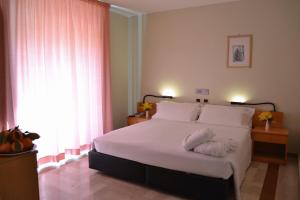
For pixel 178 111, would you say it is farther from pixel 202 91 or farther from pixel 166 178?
pixel 166 178

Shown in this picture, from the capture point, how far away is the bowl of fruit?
1.74 metres

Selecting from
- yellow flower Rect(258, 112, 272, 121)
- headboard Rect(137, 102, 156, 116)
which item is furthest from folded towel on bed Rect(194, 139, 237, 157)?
headboard Rect(137, 102, 156, 116)

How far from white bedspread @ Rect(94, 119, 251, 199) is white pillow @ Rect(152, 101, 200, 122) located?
0.32 metres

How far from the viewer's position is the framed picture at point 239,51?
404cm

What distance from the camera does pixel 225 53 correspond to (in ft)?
13.9

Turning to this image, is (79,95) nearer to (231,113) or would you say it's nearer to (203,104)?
(203,104)

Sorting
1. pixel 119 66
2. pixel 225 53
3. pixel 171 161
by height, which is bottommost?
pixel 171 161

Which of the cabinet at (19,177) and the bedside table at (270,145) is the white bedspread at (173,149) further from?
the cabinet at (19,177)

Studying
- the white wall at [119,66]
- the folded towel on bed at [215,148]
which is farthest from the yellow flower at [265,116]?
the white wall at [119,66]

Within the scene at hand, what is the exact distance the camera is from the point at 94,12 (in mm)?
4020

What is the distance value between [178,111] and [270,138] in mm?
1505

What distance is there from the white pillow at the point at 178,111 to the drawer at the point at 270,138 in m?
1.02

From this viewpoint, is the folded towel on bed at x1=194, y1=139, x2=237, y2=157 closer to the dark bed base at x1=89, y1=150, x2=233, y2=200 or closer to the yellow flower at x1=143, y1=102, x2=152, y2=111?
the dark bed base at x1=89, y1=150, x2=233, y2=200

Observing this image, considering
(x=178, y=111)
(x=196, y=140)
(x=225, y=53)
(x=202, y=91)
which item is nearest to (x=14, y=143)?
(x=196, y=140)
